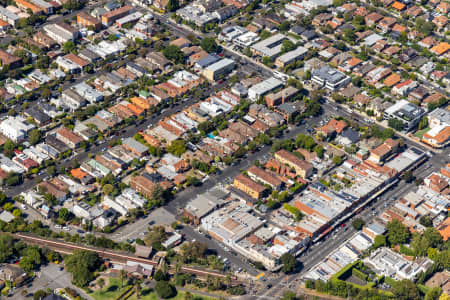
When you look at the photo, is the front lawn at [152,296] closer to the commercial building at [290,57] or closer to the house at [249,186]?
the house at [249,186]

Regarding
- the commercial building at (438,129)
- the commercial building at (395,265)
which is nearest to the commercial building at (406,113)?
the commercial building at (438,129)

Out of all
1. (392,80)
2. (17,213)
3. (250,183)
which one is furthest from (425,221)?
(17,213)

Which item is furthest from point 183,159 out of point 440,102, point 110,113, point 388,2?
point 388,2

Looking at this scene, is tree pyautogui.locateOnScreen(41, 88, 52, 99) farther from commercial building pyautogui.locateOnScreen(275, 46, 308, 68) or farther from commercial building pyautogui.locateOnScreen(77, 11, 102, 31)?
commercial building pyautogui.locateOnScreen(275, 46, 308, 68)

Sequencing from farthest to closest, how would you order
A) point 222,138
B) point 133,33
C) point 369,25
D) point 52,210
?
point 369,25 < point 133,33 < point 222,138 < point 52,210

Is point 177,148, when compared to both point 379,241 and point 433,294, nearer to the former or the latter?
point 379,241

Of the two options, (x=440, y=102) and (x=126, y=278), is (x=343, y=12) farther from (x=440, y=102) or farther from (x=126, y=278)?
(x=126, y=278)
